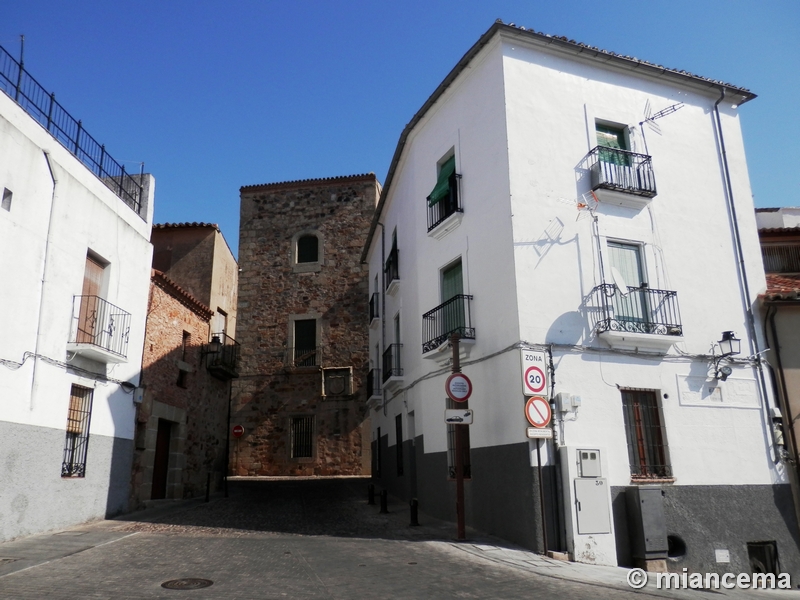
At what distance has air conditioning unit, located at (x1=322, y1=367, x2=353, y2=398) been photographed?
24125mm

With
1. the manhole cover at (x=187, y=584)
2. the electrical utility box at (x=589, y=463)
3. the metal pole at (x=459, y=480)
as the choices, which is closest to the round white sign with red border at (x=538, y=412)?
the electrical utility box at (x=589, y=463)

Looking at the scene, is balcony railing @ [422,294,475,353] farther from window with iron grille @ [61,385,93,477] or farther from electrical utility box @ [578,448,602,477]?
window with iron grille @ [61,385,93,477]

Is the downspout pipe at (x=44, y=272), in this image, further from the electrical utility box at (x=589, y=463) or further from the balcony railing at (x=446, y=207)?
the electrical utility box at (x=589, y=463)

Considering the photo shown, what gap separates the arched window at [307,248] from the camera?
26.1 metres

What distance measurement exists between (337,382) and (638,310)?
14.6m

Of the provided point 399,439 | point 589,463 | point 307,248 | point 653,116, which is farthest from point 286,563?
point 307,248

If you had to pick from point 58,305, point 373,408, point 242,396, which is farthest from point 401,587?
point 242,396

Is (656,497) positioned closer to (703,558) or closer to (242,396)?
(703,558)

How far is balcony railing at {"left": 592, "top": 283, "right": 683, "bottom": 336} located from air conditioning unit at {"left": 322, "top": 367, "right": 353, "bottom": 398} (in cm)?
1436

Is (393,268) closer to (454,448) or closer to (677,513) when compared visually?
(454,448)

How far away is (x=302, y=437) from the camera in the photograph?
24.0m

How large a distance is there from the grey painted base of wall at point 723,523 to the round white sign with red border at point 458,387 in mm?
2748

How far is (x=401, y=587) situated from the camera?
720 cm

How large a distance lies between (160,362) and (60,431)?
4.02m
